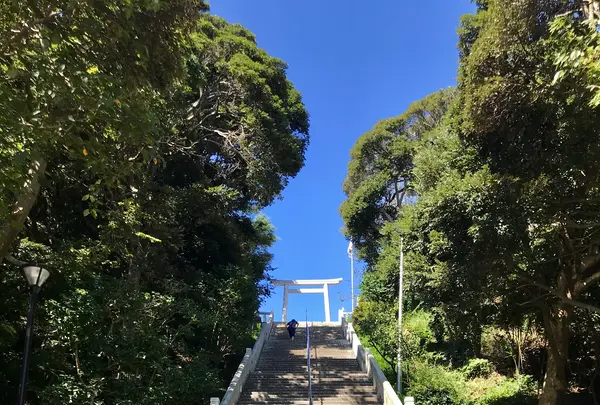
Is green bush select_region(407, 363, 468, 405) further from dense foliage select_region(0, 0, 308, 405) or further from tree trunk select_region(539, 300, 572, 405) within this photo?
dense foliage select_region(0, 0, 308, 405)

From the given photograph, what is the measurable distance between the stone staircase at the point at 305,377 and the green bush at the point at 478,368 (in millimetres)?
3456

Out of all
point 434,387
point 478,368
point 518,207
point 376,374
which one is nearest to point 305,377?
point 376,374

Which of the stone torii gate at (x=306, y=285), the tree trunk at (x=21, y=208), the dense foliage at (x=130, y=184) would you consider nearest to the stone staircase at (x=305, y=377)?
the dense foliage at (x=130, y=184)

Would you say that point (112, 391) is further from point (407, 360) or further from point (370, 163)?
point (370, 163)

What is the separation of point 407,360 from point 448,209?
5453mm

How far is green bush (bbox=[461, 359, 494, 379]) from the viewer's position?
1417 centimetres

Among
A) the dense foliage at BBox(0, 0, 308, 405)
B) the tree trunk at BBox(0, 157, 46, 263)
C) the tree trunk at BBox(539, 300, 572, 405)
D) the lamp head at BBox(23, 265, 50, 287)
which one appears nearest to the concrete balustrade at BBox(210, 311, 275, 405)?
the dense foliage at BBox(0, 0, 308, 405)

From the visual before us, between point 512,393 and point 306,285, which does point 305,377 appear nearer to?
point 512,393

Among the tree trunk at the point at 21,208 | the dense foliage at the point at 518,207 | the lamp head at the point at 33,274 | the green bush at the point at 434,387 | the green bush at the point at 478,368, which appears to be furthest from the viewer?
the green bush at the point at 478,368

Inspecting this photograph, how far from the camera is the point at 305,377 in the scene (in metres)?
13.3

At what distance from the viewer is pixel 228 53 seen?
52.4 feet

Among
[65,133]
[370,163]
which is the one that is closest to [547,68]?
[65,133]

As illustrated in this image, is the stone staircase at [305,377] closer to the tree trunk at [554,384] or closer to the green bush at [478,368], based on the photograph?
the green bush at [478,368]

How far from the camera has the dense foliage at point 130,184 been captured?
169 inches
